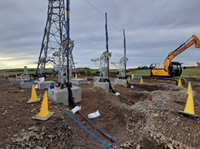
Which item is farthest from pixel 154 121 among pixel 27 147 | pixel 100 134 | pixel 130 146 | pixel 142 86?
pixel 142 86

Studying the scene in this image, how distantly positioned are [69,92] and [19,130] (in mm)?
3159

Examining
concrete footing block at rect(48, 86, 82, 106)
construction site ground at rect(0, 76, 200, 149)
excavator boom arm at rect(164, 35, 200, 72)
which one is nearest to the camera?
construction site ground at rect(0, 76, 200, 149)

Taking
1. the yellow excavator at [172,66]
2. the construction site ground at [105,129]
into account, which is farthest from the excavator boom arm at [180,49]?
the construction site ground at [105,129]

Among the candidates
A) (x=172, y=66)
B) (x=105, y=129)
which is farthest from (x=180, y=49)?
(x=105, y=129)

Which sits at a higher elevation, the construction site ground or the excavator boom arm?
the excavator boom arm

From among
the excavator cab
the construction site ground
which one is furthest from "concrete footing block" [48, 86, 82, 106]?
the excavator cab

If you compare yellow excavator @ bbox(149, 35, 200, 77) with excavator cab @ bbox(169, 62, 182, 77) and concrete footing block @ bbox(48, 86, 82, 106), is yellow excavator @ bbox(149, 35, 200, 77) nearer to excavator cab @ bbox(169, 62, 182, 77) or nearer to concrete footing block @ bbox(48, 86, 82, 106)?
excavator cab @ bbox(169, 62, 182, 77)

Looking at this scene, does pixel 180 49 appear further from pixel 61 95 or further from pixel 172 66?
pixel 61 95

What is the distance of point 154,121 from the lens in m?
4.48

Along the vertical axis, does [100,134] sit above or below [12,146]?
below

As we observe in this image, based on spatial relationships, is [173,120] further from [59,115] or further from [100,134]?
[59,115]

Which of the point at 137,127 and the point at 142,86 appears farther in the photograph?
the point at 142,86

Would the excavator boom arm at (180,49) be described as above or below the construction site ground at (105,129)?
above

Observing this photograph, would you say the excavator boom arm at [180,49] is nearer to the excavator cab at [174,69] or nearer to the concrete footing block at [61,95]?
the excavator cab at [174,69]
